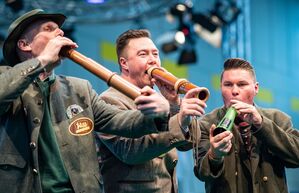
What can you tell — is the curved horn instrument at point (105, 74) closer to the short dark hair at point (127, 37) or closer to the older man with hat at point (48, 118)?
the older man with hat at point (48, 118)

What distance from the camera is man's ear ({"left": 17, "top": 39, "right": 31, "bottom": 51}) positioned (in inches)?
111

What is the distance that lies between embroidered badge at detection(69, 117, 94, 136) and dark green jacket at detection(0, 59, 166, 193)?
0.04ft

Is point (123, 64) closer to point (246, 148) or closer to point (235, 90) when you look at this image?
point (235, 90)

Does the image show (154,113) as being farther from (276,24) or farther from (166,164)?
(276,24)

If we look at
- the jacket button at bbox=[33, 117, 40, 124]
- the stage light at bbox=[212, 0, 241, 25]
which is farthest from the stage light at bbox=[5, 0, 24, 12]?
the jacket button at bbox=[33, 117, 40, 124]

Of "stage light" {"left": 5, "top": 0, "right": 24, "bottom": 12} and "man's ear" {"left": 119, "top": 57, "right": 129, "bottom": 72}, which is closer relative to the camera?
"man's ear" {"left": 119, "top": 57, "right": 129, "bottom": 72}

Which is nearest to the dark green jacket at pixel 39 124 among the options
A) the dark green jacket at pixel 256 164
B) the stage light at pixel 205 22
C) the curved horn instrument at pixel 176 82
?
the curved horn instrument at pixel 176 82

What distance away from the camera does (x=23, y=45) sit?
284cm

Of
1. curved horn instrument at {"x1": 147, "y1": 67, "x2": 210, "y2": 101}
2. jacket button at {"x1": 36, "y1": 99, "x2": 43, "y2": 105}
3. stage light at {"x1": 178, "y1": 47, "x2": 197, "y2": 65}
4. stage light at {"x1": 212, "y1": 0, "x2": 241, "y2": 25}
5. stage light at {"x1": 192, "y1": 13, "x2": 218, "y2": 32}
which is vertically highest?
stage light at {"x1": 212, "y1": 0, "x2": 241, "y2": 25}

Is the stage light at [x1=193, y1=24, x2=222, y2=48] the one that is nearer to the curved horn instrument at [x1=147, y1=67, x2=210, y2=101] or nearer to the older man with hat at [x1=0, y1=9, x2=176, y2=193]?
the curved horn instrument at [x1=147, y1=67, x2=210, y2=101]

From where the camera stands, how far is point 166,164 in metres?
3.27

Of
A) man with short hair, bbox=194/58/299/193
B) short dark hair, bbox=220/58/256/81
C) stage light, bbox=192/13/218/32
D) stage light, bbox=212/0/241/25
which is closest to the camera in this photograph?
man with short hair, bbox=194/58/299/193

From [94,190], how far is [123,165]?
0.48 metres

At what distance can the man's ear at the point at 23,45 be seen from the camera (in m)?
2.83
